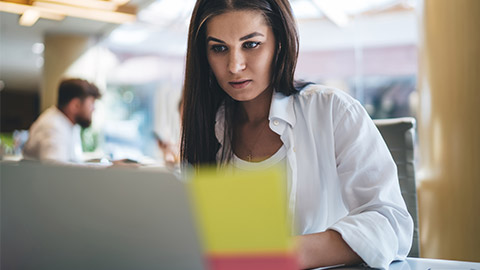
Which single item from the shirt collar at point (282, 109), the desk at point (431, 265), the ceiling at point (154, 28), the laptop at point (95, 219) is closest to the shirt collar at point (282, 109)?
the shirt collar at point (282, 109)

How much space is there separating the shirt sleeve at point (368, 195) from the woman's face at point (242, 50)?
225 millimetres

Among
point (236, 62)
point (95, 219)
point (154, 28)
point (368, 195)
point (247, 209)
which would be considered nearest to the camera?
point (247, 209)

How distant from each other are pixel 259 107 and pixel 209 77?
159mm

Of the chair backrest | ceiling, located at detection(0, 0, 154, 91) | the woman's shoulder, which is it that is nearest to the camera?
the woman's shoulder

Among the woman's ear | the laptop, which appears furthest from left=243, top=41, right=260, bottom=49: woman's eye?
the woman's ear

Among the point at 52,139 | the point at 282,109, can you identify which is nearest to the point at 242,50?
the point at 282,109

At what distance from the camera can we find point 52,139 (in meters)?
4.26

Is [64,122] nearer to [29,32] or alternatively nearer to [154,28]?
[154,28]

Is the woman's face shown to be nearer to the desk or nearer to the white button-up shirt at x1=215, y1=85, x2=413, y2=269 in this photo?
the white button-up shirt at x1=215, y1=85, x2=413, y2=269

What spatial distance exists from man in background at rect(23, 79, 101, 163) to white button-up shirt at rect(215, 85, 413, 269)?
3.24m

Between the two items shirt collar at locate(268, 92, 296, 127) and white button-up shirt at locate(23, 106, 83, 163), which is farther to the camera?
white button-up shirt at locate(23, 106, 83, 163)

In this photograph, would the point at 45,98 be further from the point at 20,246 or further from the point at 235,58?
the point at 20,246

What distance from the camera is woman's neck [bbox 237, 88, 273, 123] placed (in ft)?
4.51

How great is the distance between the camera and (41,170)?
506 millimetres
